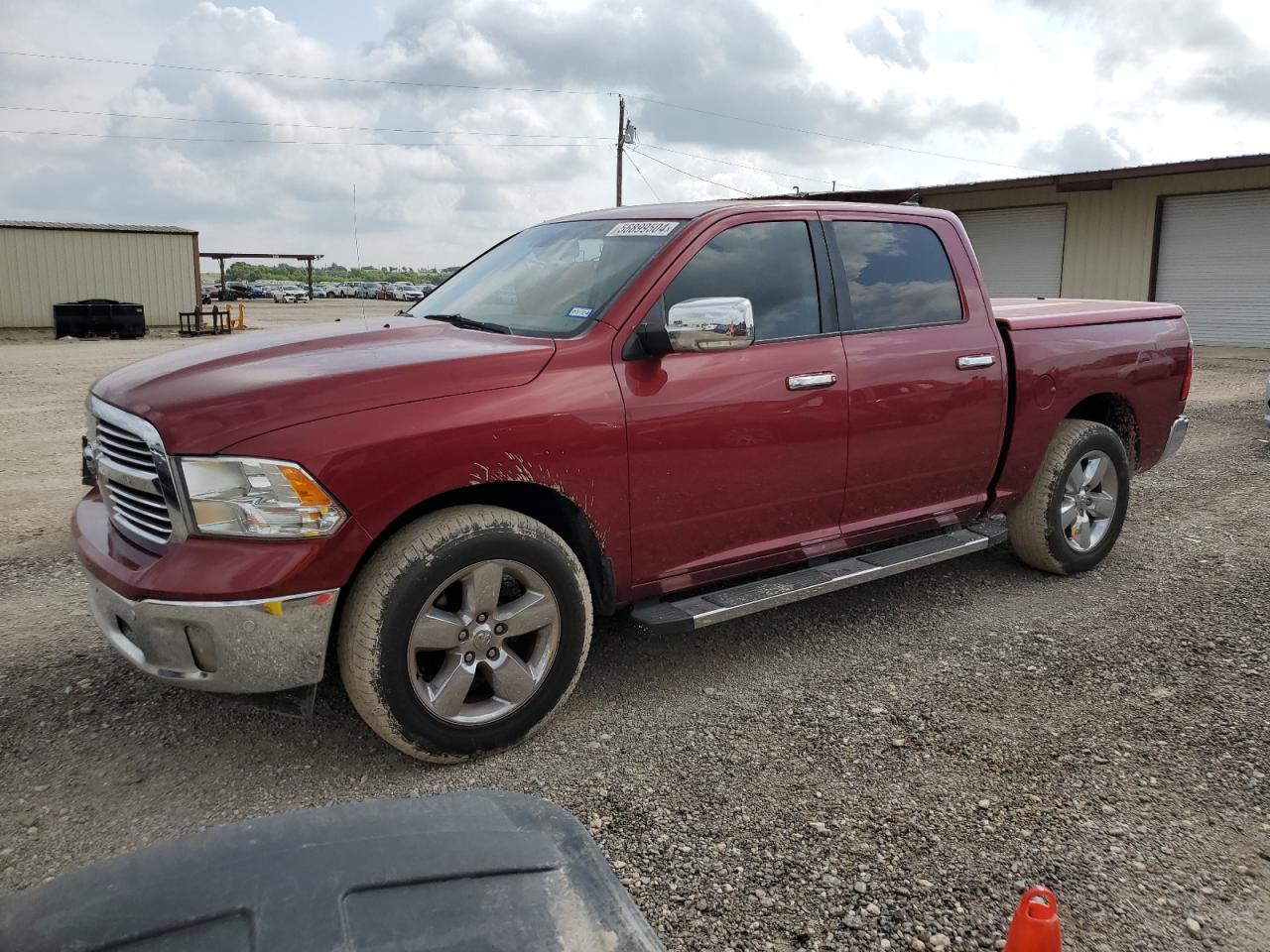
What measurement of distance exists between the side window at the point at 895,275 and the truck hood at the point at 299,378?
1.61 meters

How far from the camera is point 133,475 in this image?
3195 mm

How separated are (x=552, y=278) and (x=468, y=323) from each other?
401 millimetres

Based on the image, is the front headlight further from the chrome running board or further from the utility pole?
the utility pole

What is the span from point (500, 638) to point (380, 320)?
172 centimetres

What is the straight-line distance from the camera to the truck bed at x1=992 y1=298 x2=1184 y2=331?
5094 mm

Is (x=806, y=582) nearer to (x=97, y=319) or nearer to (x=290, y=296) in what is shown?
(x=97, y=319)

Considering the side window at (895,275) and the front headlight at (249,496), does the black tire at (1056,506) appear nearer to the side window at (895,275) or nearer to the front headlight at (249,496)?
the side window at (895,275)

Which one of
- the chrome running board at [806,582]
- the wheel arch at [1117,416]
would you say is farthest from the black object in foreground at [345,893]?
the wheel arch at [1117,416]

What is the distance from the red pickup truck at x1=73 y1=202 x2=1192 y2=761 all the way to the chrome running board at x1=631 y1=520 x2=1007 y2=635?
0.02 m

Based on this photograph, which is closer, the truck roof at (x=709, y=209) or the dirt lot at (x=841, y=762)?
the dirt lot at (x=841, y=762)

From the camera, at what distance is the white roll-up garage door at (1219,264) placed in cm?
1967

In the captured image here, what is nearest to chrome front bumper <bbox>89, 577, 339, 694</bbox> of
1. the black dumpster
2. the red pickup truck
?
the red pickup truck

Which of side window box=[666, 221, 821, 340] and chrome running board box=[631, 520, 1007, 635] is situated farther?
side window box=[666, 221, 821, 340]

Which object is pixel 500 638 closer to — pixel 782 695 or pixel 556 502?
pixel 556 502
